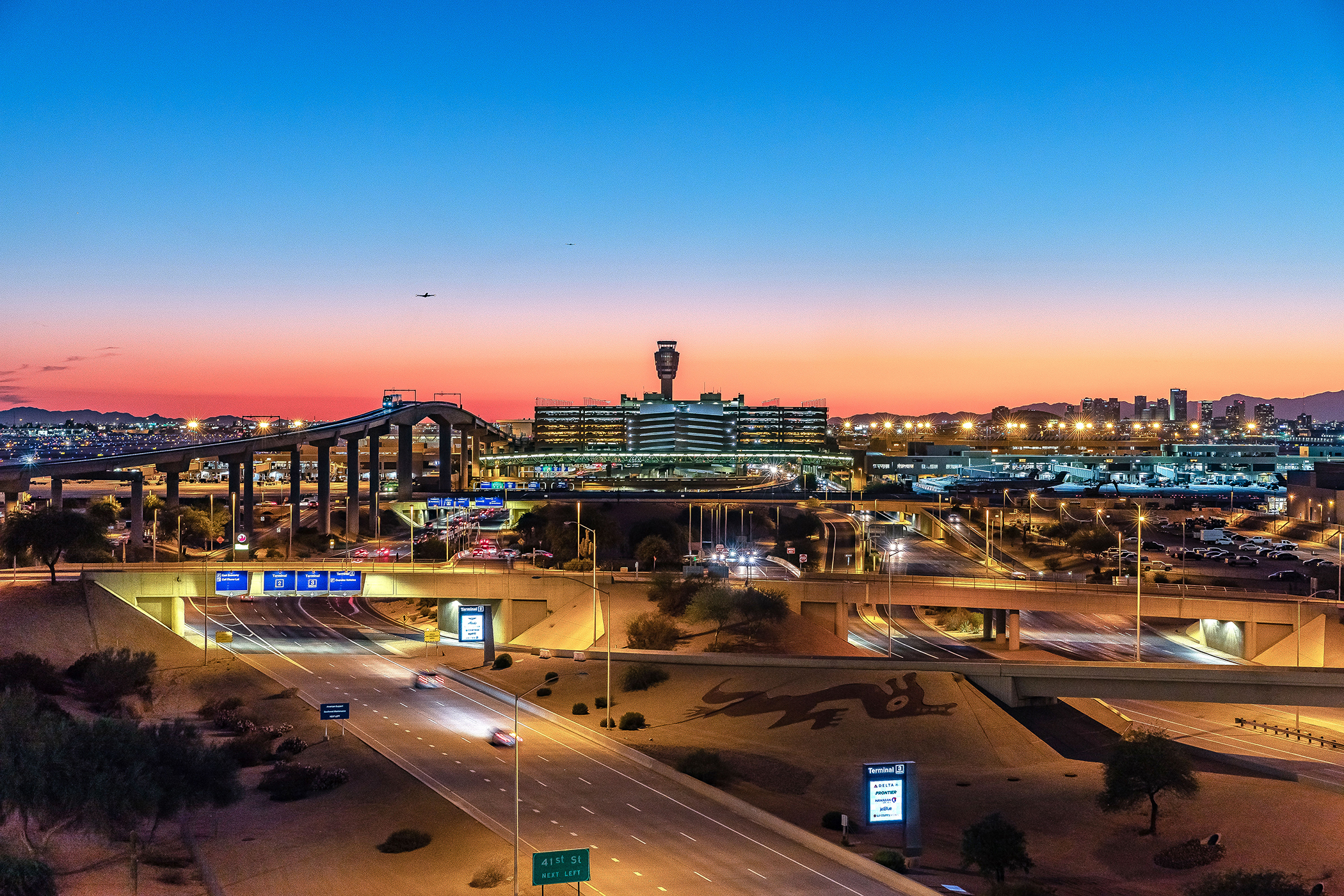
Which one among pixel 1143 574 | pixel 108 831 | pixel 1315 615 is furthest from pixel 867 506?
pixel 108 831

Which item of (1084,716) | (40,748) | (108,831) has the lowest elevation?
(1084,716)

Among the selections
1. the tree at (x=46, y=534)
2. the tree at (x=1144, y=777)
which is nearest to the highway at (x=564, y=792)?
the tree at (x=1144, y=777)

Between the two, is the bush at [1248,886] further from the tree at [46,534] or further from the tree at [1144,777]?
the tree at [46,534]

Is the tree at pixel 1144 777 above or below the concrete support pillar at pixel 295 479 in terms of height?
below

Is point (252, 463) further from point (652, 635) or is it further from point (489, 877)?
point (489, 877)

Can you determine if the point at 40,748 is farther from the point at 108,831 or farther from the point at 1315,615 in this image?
the point at 1315,615

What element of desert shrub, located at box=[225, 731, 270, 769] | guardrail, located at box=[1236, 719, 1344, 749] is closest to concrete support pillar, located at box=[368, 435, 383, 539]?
desert shrub, located at box=[225, 731, 270, 769]

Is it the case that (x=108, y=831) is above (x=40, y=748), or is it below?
below
